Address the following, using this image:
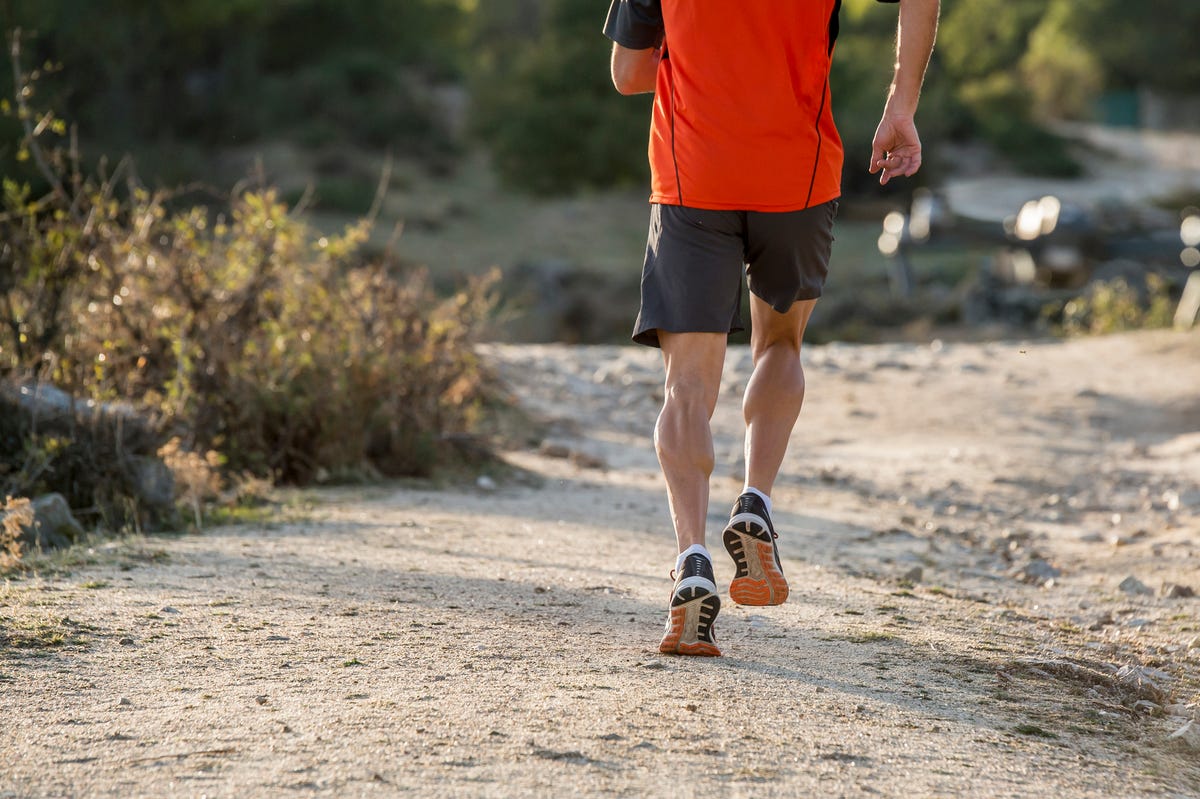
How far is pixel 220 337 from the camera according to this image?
5758 millimetres

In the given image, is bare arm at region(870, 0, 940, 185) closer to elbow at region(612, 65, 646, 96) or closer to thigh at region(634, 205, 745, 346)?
thigh at region(634, 205, 745, 346)

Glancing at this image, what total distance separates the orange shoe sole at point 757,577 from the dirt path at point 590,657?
138 mm

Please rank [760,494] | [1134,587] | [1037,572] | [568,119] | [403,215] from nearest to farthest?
[760,494] → [1134,587] → [1037,572] → [403,215] → [568,119]

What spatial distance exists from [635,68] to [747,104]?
1.22ft

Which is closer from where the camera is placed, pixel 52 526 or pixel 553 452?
pixel 52 526

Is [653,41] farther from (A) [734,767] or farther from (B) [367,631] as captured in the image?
(A) [734,767]

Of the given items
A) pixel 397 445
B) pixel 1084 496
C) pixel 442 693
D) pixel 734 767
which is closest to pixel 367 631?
pixel 442 693

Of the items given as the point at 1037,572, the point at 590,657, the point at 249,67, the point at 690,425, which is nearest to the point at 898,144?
the point at 690,425

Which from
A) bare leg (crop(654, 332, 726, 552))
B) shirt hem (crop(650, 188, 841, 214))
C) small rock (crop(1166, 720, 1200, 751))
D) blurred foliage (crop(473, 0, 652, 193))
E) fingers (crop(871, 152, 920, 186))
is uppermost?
blurred foliage (crop(473, 0, 652, 193))

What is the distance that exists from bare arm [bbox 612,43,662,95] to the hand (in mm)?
543

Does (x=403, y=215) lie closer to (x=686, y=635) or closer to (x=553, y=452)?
(x=553, y=452)

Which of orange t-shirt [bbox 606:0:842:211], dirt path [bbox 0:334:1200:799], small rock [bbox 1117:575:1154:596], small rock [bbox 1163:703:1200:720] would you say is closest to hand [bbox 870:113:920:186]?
orange t-shirt [bbox 606:0:842:211]

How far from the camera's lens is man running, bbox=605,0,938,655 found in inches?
120

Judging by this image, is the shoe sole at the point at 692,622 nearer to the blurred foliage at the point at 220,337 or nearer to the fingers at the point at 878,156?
the fingers at the point at 878,156
